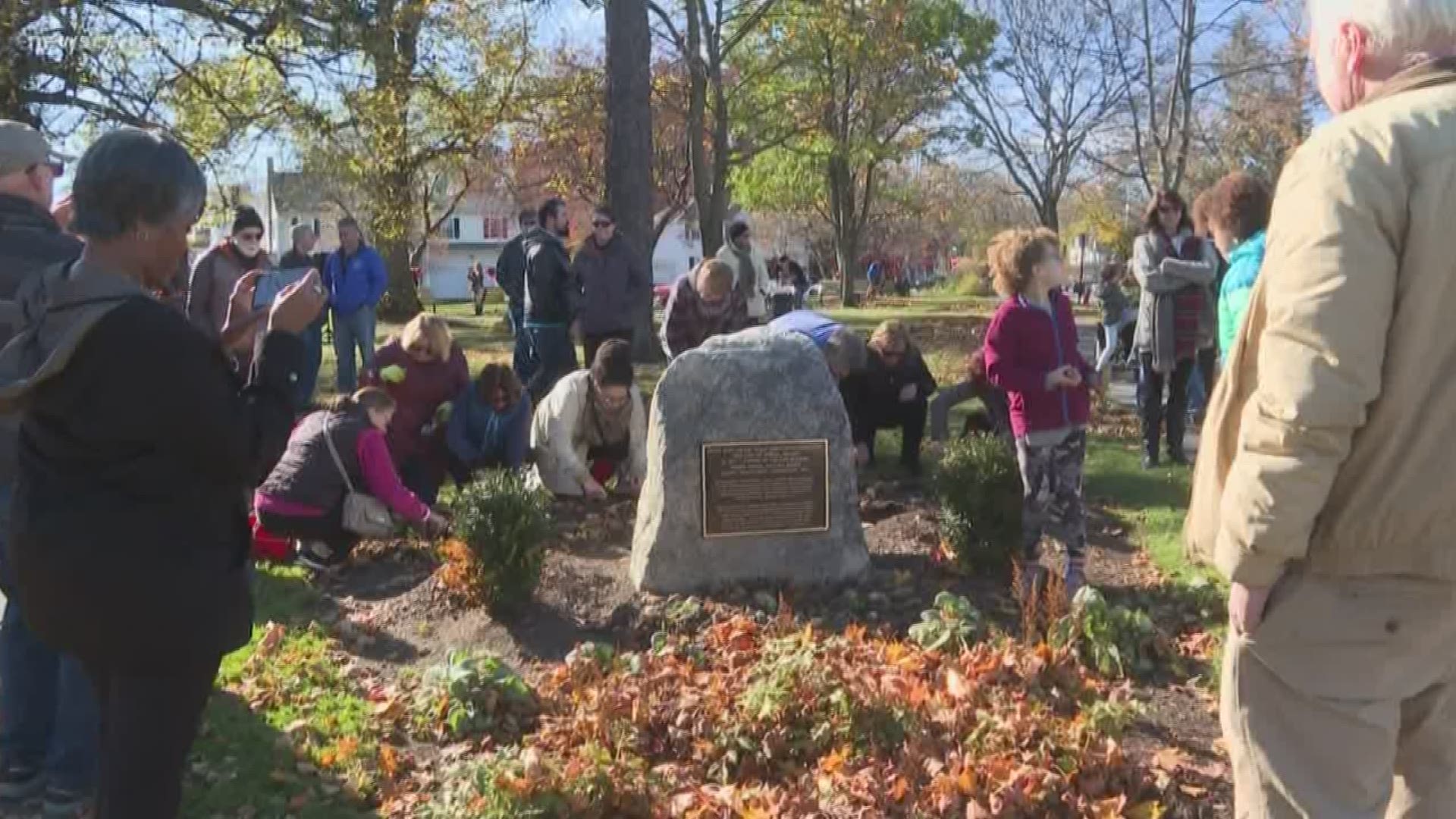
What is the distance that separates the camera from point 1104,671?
186 inches

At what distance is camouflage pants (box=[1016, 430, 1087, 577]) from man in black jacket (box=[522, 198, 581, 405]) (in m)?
4.91

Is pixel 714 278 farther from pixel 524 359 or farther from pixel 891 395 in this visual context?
pixel 524 359

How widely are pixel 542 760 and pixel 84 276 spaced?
6.16 ft

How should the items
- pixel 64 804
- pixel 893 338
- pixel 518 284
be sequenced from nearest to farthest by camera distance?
pixel 64 804
pixel 893 338
pixel 518 284

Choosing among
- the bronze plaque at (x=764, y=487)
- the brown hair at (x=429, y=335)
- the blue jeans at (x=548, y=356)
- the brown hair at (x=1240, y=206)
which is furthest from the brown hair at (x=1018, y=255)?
the blue jeans at (x=548, y=356)

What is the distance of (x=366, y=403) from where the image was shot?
6488mm

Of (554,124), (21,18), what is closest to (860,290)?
(554,124)

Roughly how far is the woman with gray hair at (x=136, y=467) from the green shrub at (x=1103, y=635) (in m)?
3.14

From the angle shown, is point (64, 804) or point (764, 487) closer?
point (64, 804)

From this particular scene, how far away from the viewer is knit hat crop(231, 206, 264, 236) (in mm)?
8117

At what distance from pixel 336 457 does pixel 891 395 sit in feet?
12.1

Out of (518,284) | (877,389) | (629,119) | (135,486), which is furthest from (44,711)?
(629,119)

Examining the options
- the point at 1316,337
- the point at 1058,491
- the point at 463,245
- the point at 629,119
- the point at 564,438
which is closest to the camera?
the point at 1316,337

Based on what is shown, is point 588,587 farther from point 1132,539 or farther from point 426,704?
point 1132,539
